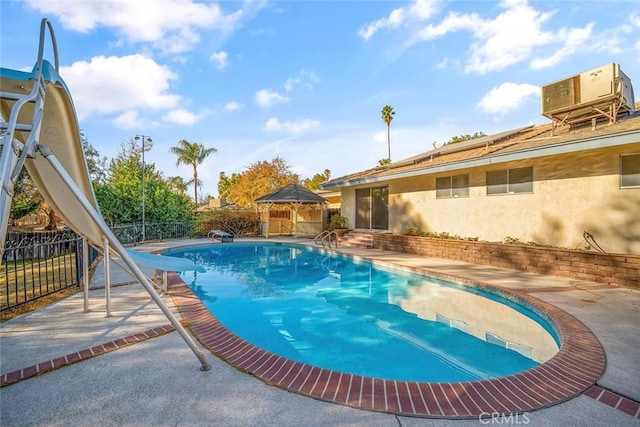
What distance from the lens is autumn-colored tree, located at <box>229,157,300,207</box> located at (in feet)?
107

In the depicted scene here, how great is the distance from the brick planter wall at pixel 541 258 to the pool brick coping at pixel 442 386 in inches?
185

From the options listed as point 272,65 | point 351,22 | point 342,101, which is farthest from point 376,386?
point 342,101

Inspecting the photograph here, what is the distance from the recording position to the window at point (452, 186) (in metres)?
12.3

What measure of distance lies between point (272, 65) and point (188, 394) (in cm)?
1721

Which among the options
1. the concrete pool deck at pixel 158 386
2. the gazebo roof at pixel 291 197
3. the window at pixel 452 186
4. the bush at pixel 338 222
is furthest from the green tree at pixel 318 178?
the concrete pool deck at pixel 158 386

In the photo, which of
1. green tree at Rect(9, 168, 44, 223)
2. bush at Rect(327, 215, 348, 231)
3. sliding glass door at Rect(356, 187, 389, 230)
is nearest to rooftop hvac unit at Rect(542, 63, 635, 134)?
sliding glass door at Rect(356, 187, 389, 230)

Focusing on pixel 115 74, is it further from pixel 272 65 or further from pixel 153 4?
pixel 272 65

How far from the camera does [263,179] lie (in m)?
32.6

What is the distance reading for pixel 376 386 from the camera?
10.4 feet

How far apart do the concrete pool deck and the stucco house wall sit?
433cm

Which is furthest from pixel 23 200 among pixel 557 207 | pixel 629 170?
pixel 629 170

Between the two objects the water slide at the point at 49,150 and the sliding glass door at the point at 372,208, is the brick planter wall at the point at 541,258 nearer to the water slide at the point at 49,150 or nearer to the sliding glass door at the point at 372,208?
the sliding glass door at the point at 372,208

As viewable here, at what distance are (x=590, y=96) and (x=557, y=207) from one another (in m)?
3.78

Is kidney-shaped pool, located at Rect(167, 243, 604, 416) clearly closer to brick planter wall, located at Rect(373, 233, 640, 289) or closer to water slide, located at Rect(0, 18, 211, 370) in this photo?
water slide, located at Rect(0, 18, 211, 370)
